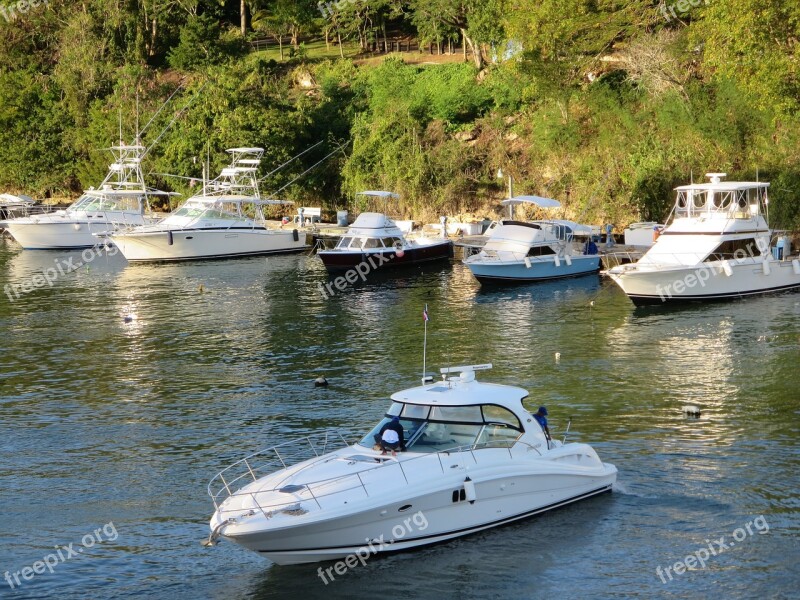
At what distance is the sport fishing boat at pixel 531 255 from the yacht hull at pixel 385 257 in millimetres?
6227

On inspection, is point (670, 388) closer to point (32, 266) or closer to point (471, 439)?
point (471, 439)

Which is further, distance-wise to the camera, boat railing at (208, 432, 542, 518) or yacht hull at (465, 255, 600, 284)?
yacht hull at (465, 255, 600, 284)

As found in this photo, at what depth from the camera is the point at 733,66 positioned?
52688 mm

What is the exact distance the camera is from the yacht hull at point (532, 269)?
5494cm

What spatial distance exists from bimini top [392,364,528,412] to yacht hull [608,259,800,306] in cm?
2558

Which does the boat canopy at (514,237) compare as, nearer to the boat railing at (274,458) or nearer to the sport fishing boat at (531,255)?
the sport fishing boat at (531,255)

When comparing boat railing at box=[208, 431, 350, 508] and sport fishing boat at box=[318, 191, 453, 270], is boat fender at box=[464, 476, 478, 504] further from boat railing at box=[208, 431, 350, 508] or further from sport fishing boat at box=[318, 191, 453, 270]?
sport fishing boat at box=[318, 191, 453, 270]

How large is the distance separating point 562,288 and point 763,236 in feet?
33.0

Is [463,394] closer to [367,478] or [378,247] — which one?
[367,478]

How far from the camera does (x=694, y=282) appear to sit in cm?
4778

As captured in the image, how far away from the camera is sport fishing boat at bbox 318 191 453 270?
6056 cm

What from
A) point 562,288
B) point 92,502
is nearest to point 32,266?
point 562,288
